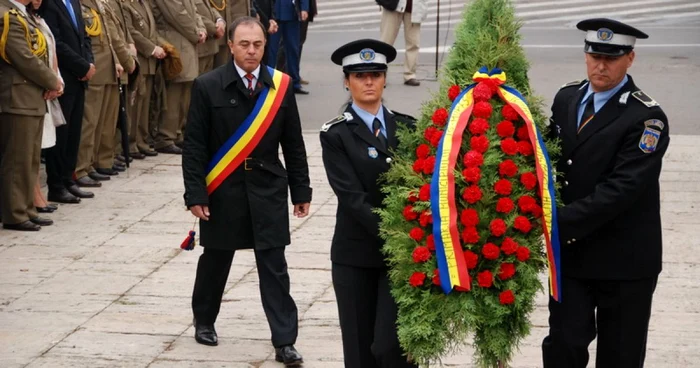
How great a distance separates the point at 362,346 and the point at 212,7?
851cm

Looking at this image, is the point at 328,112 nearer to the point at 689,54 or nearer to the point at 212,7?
the point at 212,7

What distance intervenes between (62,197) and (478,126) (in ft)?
21.0

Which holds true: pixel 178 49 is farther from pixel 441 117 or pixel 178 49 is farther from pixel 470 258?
pixel 470 258

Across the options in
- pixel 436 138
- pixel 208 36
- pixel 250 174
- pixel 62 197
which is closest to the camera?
pixel 436 138

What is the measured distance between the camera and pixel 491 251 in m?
5.55

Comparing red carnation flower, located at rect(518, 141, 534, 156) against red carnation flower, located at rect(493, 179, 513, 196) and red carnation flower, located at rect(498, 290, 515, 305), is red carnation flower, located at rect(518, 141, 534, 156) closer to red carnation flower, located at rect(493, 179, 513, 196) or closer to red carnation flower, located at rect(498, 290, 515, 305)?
red carnation flower, located at rect(493, 179, 513, 196)

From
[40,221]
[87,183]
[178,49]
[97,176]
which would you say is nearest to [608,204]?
[40,221]

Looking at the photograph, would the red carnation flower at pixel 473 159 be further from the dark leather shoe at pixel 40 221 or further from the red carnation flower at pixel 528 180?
the dark leather shoe at pixel 40 221

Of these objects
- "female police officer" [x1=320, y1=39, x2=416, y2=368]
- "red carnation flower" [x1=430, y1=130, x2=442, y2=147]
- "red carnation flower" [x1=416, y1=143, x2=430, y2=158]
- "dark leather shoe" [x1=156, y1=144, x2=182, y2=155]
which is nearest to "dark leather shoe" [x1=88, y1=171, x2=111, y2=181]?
"dark leather shoe" [x1=156, y1=144, x2=182, y2=155]

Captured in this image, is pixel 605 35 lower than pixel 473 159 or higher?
higher

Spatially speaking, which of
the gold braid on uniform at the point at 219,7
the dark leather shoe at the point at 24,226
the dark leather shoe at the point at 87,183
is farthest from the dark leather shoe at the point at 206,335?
the gold braid on uniform at the point at 219,7

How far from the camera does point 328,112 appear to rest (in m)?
15.5

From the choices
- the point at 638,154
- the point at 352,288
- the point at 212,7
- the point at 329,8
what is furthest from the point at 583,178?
the point at 329,8

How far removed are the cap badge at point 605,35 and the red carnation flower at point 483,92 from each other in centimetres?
63
